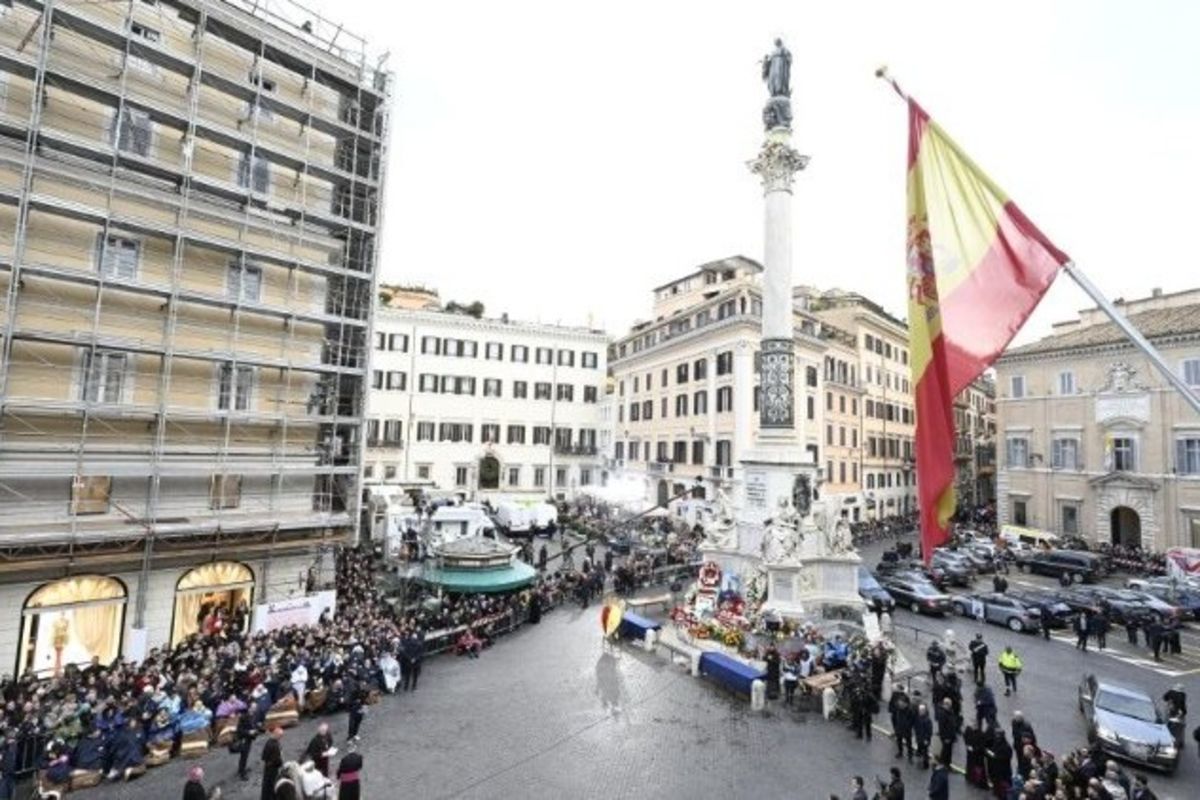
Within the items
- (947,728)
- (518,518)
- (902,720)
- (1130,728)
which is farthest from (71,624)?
(518,518)

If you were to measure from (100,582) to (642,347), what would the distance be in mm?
44986

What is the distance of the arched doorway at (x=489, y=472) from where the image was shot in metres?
52.0

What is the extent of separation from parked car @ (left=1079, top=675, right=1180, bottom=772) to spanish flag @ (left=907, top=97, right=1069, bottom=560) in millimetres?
9882

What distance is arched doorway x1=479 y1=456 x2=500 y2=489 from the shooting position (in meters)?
52.0

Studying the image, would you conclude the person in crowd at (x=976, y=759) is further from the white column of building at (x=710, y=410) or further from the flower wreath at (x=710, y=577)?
the white column of building at (x=710, y=410)

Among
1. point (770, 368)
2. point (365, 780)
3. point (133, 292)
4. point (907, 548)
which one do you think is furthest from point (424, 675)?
point (907, 548)

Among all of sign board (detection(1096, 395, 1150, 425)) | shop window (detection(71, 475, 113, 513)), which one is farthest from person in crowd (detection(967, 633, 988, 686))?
sign board (detection(1096, 395, 1150, 425))

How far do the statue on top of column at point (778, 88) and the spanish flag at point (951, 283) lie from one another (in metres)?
21.1

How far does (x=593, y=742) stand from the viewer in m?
13.4

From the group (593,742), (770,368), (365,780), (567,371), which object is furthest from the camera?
(567,371)

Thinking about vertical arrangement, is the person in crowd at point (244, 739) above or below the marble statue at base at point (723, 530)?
below

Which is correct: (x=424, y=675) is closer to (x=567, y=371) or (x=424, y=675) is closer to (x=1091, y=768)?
(x=1091, y=768)

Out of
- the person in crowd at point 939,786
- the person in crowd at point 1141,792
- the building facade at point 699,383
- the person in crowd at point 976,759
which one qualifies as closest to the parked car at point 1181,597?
the person in crowd at point 976,759

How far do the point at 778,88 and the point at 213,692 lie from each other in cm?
2812
